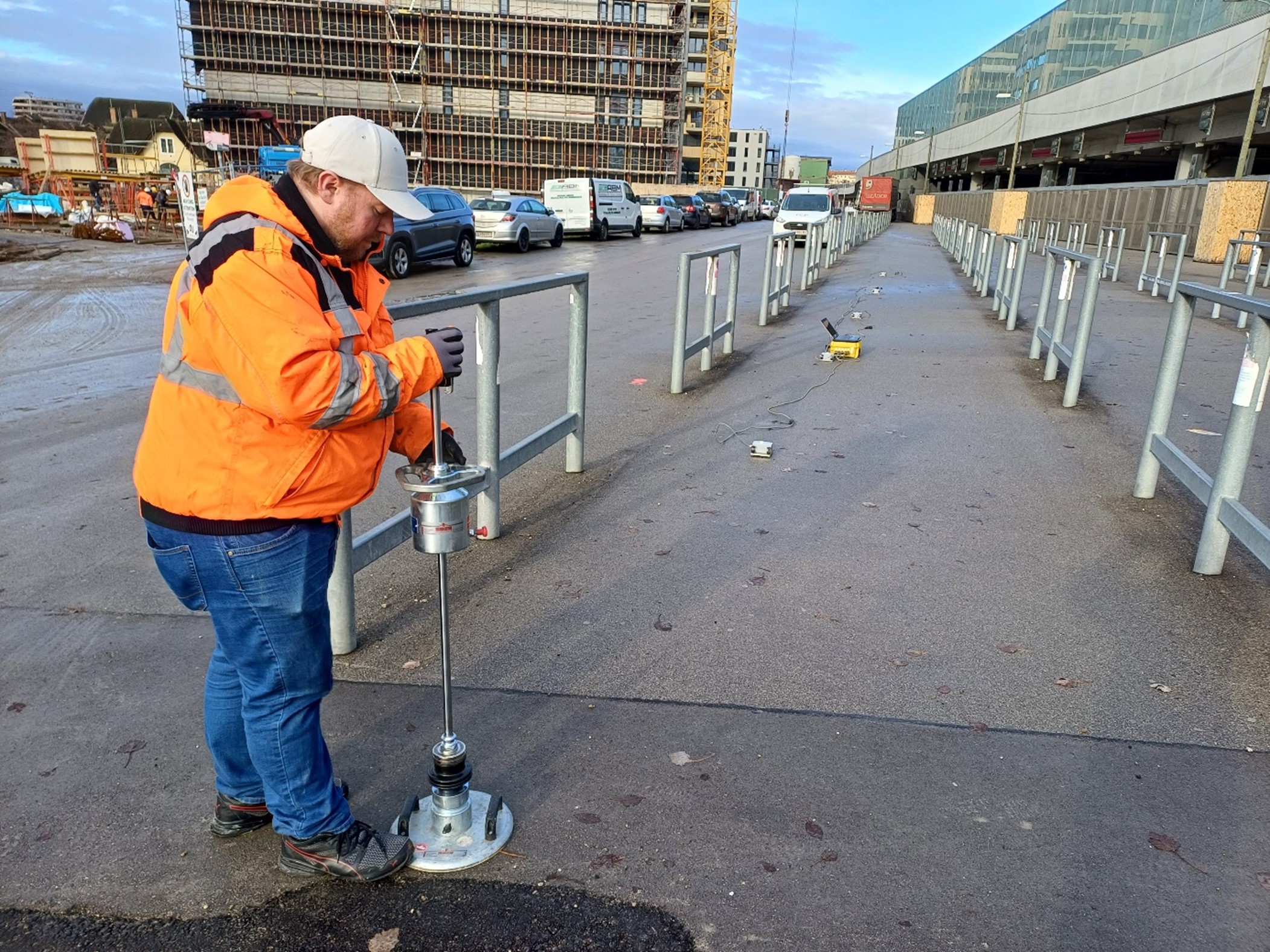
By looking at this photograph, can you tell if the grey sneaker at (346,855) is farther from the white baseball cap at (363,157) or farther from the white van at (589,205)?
the white van at (589,205)

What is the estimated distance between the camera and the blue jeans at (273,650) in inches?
85.4

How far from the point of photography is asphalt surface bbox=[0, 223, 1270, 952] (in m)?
2.40

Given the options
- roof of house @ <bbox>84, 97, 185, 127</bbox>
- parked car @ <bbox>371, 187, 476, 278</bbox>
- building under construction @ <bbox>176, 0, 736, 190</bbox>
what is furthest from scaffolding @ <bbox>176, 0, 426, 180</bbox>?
parked car @ <bbox>371, 187, 476, 278</bbox>

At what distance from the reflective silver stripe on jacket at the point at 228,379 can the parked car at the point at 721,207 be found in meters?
48.1

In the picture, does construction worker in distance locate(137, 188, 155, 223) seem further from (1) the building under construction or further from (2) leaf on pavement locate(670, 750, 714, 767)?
(1) the building under construction

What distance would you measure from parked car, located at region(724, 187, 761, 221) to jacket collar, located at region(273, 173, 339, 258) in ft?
180

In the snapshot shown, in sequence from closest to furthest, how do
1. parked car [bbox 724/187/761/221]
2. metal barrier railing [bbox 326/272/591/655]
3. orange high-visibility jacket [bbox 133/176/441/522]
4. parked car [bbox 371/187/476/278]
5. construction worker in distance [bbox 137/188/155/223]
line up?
orange high-visibility jacket [bbox 133/176/441/522] → metal barrier railing [bbox 326/272/591/655] → parked car [bbox 371/187/476/278] → construction worker in distance [bbox 137/188/155/223] → parked car [bbox 724/187/761/221]

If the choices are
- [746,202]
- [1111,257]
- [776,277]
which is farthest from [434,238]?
[746,202]

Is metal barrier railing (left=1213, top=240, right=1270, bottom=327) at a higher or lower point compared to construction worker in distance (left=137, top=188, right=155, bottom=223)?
higher

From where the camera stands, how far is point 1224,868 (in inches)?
101

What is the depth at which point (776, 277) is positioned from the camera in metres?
13.7

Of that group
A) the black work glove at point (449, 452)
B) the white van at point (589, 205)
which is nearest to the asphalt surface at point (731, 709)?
the black work glove at point (449, 452)

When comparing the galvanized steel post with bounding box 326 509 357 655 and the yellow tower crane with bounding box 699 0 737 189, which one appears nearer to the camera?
the galvanized steel post with bounding box 326 509 357 655

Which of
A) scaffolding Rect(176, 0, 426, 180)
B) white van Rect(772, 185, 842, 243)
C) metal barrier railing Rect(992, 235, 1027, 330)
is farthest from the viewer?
scaffolding Rect(176, 0, 426, 180)
